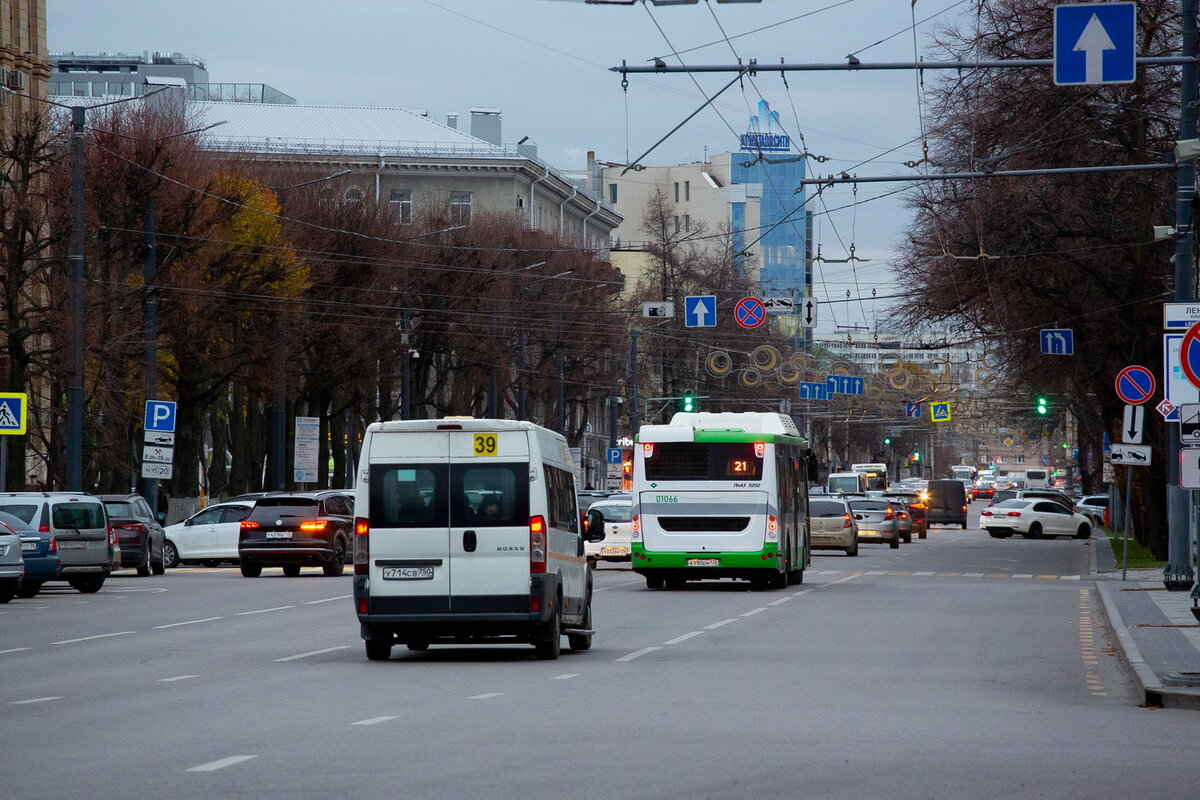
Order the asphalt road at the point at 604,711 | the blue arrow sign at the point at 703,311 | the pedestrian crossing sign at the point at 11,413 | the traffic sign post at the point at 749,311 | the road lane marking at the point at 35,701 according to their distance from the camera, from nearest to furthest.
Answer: the asphalt road at the point at 604,711 < the road lane marking at the point at 35,701 < the pedestrian crossing sign at the point at 11,413 < the traffic sign post at the point at 749,311 < the blue arrow sign at the point at 703,311

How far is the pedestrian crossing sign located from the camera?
1430 inches

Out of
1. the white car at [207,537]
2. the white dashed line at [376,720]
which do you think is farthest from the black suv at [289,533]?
the white dashed line at [376,720]

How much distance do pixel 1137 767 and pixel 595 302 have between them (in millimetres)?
68443

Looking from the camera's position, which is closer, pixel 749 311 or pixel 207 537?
pixel 207 537

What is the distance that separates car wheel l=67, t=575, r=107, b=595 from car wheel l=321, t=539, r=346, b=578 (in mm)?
5761

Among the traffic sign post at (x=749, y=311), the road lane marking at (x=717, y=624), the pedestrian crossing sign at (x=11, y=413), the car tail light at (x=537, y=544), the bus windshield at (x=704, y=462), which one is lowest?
the road lane marking at (x=717, y=624)

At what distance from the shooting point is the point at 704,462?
31.9 meters

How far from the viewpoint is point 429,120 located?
100 metres

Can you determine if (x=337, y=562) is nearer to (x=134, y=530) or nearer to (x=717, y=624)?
(x=134, y=530)

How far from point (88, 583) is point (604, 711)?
870 inches

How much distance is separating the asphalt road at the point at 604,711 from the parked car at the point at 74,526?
5.97 metres

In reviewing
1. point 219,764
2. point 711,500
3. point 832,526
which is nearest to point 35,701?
point 219,764

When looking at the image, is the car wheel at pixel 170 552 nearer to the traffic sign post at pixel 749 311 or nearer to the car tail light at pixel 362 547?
the traffic sign post at pixel 749 311

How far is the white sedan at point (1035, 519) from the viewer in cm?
7006
